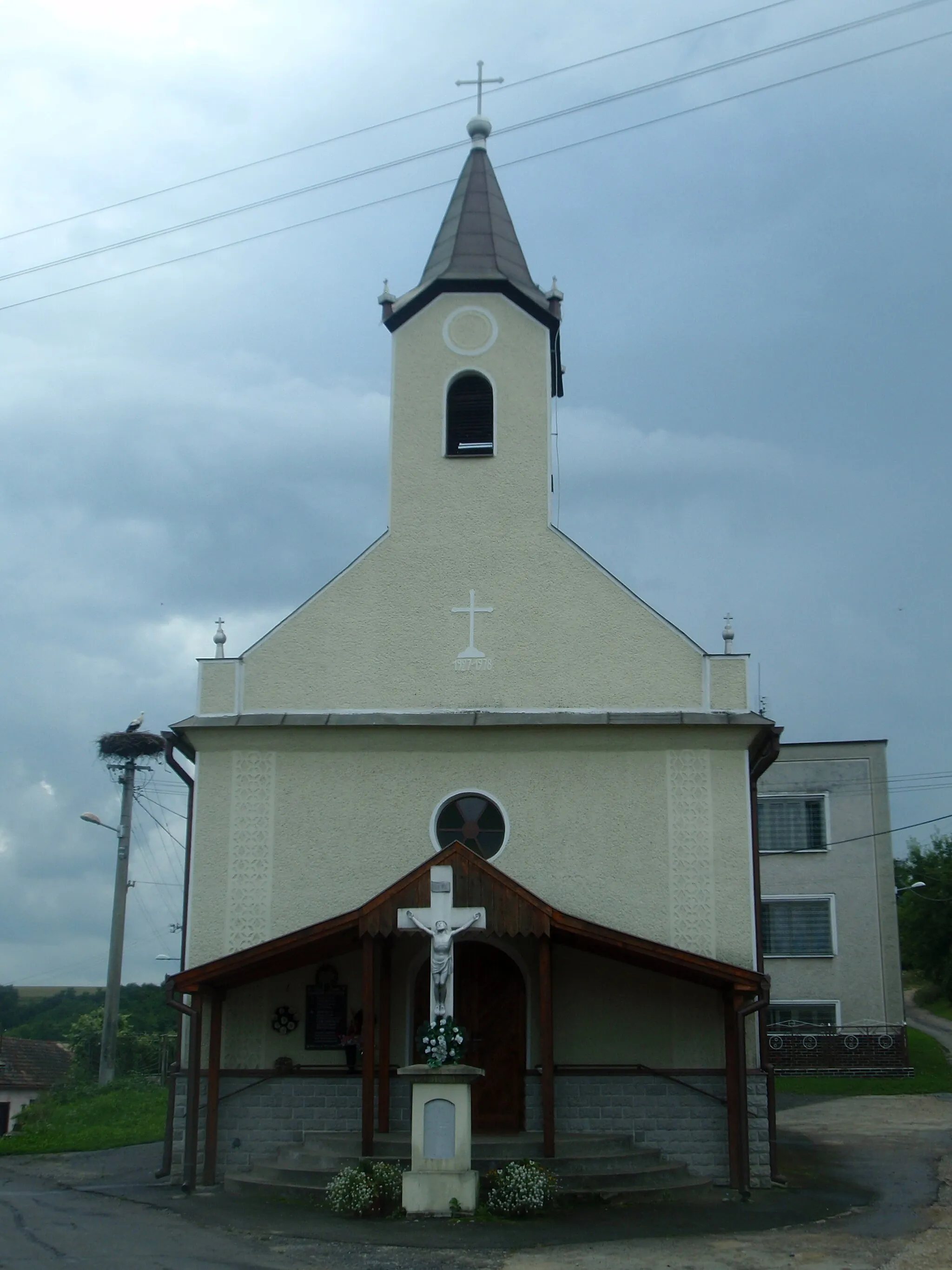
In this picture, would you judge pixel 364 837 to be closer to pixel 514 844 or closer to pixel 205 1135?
pixel 514 844

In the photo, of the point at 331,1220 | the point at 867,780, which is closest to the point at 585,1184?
the point at 331,1220

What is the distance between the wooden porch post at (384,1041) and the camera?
15.8m

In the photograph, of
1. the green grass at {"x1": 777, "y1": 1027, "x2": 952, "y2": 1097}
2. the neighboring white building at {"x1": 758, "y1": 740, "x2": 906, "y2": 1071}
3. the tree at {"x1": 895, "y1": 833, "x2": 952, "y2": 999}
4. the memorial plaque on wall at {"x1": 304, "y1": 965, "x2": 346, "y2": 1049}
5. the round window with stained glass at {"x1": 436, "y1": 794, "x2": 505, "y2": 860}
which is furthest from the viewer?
the tree at {"x1": 895, "y1": 833, "x2": 952, "y2": 999}

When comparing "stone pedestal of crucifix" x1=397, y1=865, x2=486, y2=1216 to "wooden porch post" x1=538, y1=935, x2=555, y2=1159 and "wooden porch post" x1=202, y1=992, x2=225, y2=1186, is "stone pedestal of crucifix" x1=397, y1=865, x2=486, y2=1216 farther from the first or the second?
"wooden porch post" x1=202, y1=992, x2=225, y2=1186

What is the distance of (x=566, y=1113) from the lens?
1597 cm

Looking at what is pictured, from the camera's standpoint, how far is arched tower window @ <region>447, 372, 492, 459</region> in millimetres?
19125

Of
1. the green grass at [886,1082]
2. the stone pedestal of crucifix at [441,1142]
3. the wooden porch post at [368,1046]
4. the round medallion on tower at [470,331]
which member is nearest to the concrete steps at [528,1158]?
the wooden porch post at [368,1046]

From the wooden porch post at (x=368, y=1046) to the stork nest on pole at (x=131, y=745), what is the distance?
20.3m

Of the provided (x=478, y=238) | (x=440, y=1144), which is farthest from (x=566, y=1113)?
(x=478, y=238)

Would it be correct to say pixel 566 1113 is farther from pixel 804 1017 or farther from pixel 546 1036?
pixel 804 1017

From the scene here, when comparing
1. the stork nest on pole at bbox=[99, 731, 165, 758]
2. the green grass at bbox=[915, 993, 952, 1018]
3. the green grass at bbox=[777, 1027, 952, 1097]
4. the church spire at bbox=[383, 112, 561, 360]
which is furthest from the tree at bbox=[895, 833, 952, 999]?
the church spire at bbox=[383, 112, 561, 360]

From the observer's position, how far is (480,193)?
21.6 meters

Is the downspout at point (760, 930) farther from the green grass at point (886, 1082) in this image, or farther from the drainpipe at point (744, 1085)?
the green grass at point (886, 1082)

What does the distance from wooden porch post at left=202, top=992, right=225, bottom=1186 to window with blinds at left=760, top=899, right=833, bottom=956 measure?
21595 mm
